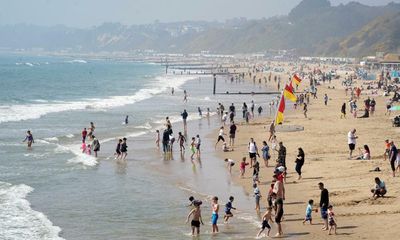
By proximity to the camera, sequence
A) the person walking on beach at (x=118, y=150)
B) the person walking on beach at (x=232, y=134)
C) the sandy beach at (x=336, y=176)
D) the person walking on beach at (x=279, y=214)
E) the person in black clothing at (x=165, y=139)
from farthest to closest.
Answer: the person walking on beach at (x=232, y=134)
the person in black clothing at (x=165, y=139)
the person walking on beach at (x=118, y=150)
the sandy beach at (x=336, y=176)
the person walking on beach at (x=279, y=214)

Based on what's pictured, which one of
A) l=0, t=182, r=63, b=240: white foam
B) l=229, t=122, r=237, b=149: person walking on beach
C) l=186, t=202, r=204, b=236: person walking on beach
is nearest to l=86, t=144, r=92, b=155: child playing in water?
l=229, t=122, r=237, b=149: person walking on beach

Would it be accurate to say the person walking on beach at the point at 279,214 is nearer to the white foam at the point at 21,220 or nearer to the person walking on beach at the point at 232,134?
the white foam at the point at 21,220

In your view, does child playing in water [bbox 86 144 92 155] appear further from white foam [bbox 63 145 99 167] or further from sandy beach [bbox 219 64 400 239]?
sandy beach [bbox 219 64 400 239]

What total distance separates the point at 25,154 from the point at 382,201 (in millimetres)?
17398

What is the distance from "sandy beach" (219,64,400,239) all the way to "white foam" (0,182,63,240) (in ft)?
18.0

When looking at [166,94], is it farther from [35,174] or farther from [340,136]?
[35,174]

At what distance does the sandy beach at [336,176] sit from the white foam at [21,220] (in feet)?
18.0

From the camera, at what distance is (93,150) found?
28906 mm

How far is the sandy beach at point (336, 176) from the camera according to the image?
15.7 meters

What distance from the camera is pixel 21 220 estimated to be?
1728cm

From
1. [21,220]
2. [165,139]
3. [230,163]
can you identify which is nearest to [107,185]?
[230,163]

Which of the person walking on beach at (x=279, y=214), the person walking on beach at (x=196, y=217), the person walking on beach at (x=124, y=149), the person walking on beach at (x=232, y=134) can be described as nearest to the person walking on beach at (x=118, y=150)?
the person walking on beach at (x=124, y=149)

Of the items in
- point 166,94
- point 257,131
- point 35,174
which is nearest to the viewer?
point 35,174

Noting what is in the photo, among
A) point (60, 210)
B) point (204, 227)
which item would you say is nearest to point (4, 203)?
point (60, 210)
